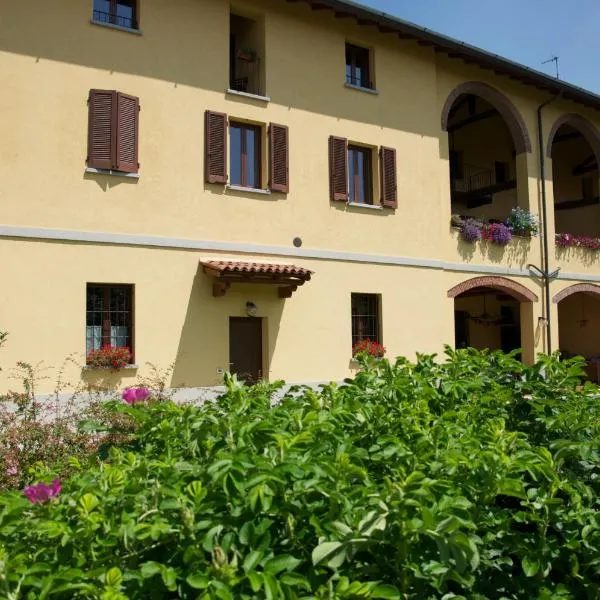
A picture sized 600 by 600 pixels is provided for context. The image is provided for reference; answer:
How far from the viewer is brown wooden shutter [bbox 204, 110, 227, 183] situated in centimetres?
1205

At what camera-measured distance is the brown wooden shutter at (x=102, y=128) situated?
10875 mm

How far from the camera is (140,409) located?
3.12 m

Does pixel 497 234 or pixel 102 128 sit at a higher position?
pixel 102 128

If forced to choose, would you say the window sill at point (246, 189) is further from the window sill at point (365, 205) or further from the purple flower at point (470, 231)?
the purple flower at point (470, 231)

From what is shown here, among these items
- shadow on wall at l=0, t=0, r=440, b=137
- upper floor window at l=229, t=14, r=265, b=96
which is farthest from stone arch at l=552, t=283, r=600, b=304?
upper floor window at l=229, t=14, r=265, b=96

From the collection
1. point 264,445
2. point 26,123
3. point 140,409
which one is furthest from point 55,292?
point 264,445

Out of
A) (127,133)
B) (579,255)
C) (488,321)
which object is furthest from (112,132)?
(488,321)

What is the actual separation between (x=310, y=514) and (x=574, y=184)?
23393mm

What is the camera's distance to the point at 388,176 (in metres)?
14.5

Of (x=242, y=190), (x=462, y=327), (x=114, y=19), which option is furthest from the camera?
(x=462, y=327)

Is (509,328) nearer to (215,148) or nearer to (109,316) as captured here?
(215,148)

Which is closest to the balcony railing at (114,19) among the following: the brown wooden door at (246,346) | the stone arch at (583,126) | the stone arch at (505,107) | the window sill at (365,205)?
the window sill at (365,205)

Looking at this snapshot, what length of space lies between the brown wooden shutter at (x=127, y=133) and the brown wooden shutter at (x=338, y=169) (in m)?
4.31

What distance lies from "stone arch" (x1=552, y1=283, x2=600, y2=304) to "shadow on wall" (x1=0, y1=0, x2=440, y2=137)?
6.10 meters
